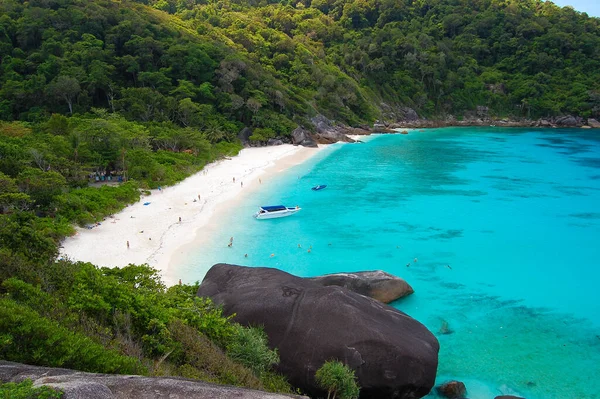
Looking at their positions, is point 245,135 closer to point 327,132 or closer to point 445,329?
point 327,132

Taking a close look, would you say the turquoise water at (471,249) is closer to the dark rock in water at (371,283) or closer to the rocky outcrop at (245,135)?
the dark rock in water at (371,283)

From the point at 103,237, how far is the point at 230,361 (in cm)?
1778

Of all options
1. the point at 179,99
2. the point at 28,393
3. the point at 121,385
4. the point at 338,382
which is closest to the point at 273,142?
the point at 179,99

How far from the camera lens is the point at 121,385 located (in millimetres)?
6695

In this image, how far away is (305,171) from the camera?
48531 millimetres

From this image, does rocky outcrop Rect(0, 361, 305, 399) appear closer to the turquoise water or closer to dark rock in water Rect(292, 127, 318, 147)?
the turquoise water

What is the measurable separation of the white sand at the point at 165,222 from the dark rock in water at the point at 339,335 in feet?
27.1

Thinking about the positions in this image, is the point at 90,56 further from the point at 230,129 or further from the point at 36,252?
the point at 36,252

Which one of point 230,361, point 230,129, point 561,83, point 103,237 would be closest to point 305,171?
point 230,129

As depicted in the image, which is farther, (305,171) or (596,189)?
(305,171)

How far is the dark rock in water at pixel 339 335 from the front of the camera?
12570 millimetres

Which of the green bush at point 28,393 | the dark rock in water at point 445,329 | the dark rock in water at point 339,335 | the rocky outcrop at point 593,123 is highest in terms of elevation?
the rocky outcrop at point 593,123

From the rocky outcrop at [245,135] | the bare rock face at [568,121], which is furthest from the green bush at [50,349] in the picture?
the bare rock face at [568,121]

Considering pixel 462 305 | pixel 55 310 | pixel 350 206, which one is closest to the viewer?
pixel 55 310
